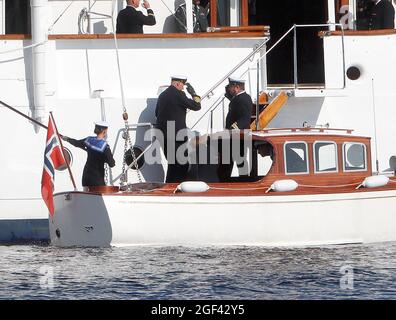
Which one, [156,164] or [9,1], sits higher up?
[9,1]

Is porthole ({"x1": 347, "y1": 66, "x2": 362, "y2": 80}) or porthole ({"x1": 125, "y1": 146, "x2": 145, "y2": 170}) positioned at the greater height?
porthole ({"x1": 347, "y1": 66, "x2": 362, "y2": 80})

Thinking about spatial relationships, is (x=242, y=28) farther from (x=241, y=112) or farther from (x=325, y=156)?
(x=325, y=156)

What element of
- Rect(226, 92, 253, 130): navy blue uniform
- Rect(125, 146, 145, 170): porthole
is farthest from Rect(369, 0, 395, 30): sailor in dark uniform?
Rect(125, 146, 145, 170): porthole

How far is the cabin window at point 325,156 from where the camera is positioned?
24.6m

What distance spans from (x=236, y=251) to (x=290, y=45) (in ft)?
24.6

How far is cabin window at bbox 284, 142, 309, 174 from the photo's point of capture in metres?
24.6

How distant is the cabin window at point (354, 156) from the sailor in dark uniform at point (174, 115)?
7.96ft

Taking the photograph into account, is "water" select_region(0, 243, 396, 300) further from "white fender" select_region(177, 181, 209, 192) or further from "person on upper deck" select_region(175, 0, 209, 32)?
"person on upper deck" select_region(175, 0, 209, 32)

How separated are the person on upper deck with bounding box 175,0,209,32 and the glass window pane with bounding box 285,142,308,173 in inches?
136

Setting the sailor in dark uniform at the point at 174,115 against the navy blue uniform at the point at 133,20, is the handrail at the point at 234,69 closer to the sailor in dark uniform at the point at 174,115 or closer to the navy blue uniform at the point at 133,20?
the sailor in dark uniform at the point at 174,115

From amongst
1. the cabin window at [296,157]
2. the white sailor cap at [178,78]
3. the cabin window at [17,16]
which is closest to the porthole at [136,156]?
the white sailor cap at [178,78]

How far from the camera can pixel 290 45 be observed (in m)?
30.2
